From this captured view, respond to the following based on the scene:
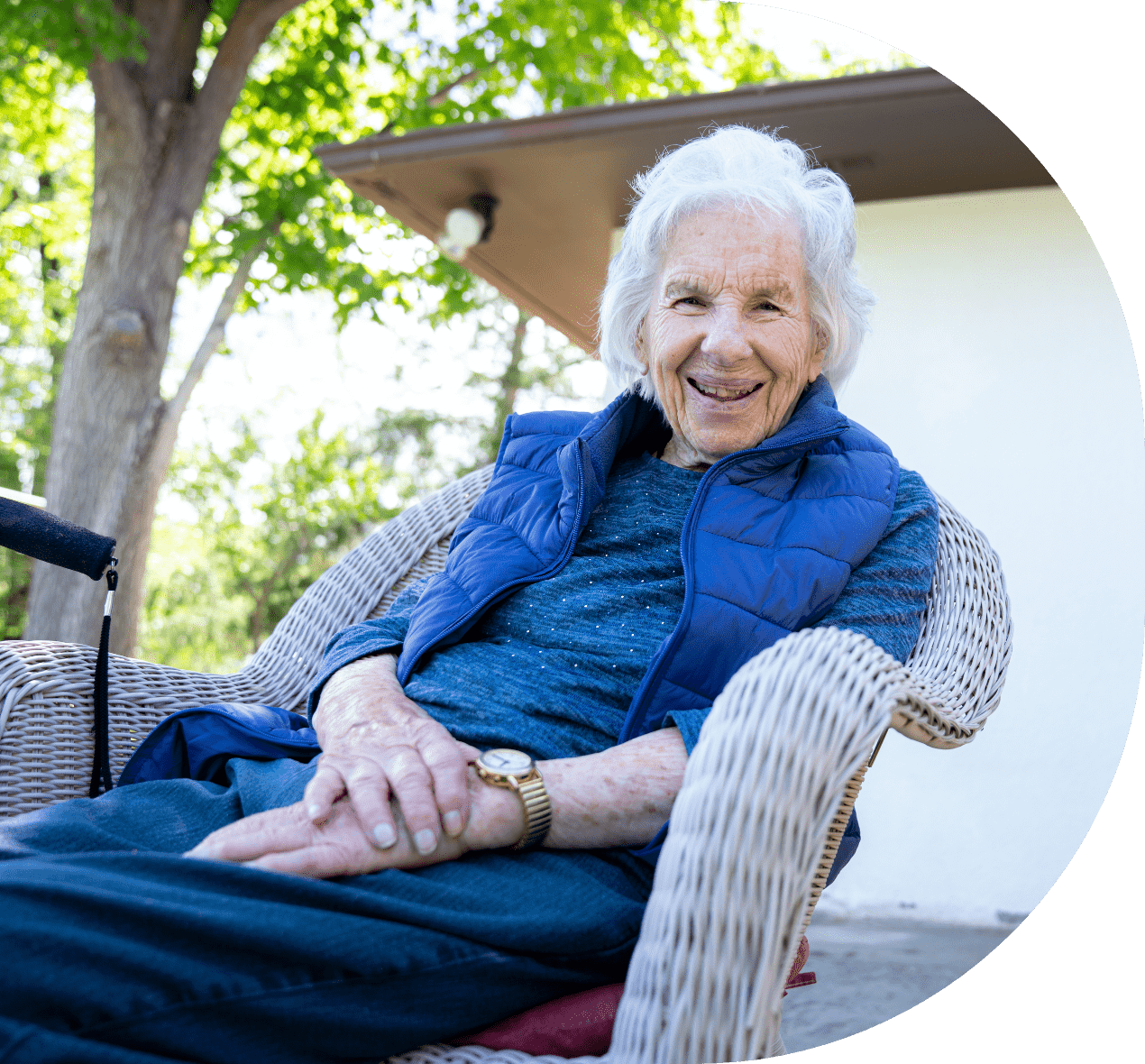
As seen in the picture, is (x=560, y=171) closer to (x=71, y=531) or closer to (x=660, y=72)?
(x=71, y=531)

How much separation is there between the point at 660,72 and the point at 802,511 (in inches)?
273

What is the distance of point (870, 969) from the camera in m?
3.37

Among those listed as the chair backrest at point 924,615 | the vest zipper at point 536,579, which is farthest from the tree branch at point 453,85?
the vest zipper at point 536,579

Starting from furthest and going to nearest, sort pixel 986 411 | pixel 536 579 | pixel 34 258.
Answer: pixel 34 258 < pixel 986 411 < pixel 536 579

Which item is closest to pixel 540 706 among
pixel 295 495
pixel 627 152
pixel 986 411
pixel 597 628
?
pixel 597 628

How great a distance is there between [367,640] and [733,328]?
2.78 ft

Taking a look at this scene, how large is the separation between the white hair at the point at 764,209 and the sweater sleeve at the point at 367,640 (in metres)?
0.62

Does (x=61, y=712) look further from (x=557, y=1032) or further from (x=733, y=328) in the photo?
(x=733, y=328)

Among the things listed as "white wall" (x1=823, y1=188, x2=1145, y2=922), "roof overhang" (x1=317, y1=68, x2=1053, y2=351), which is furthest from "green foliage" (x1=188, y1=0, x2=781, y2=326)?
"white wall" (x1=823, y1=188, x2=1145, y2=922)

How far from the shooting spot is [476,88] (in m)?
6.93

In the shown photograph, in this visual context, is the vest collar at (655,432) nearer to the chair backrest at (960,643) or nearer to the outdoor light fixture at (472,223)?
the chair backrest at (960,643)

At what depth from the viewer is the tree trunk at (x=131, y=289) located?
4766 millimetres

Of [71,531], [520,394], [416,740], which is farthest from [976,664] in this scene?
[520,394]

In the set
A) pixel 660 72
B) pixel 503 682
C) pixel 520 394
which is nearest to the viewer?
pixel 503 682
